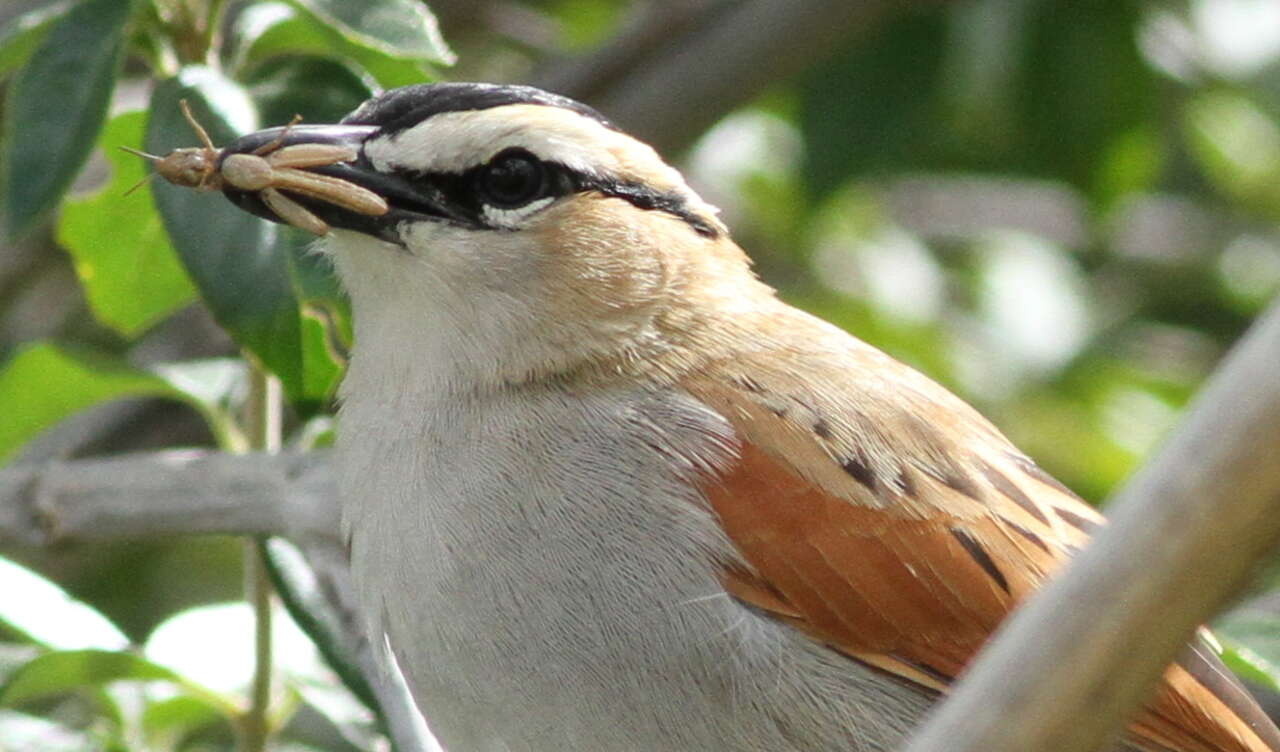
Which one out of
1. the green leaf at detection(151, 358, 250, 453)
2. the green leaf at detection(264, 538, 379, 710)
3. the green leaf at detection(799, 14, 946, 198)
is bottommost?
the green leaf at detection(264, 538, 379, 710)

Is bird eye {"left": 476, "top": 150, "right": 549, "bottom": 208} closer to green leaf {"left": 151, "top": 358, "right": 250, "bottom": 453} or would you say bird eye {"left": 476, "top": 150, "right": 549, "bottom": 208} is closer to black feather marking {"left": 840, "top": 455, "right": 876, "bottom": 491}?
black feather marking {"left": 840, "top": 455, "right": 876, "bottom": 491}

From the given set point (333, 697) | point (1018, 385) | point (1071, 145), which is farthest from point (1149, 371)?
point (333, 697)

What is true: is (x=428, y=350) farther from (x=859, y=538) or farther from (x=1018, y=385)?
(x=1018, y=385)

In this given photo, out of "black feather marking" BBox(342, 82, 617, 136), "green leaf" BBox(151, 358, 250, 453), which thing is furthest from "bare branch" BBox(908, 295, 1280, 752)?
"green leaf" BBox(151, 358, 250, 453)

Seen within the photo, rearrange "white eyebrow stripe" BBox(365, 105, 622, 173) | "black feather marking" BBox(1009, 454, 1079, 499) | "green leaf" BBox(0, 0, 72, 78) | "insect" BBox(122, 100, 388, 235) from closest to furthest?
"insect" BBox(122, 100, 388, 235) → "white eyebrow stripe" BBox(365, 105, 622, 173) → "green leaf" BBox(0, 0, 72, 78) → "black feather marking" BBox(1009, 454, 1079, 499)

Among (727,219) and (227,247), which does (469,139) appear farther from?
(727,219)

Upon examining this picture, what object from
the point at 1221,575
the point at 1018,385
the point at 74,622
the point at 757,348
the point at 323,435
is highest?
the point at 1018,385

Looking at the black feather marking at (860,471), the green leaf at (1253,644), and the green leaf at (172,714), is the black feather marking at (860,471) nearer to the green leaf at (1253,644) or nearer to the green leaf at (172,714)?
the green leaf at (1253,644)

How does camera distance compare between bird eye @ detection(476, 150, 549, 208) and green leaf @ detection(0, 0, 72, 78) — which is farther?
green leaf @ detection(0, 0, 72, 78)
